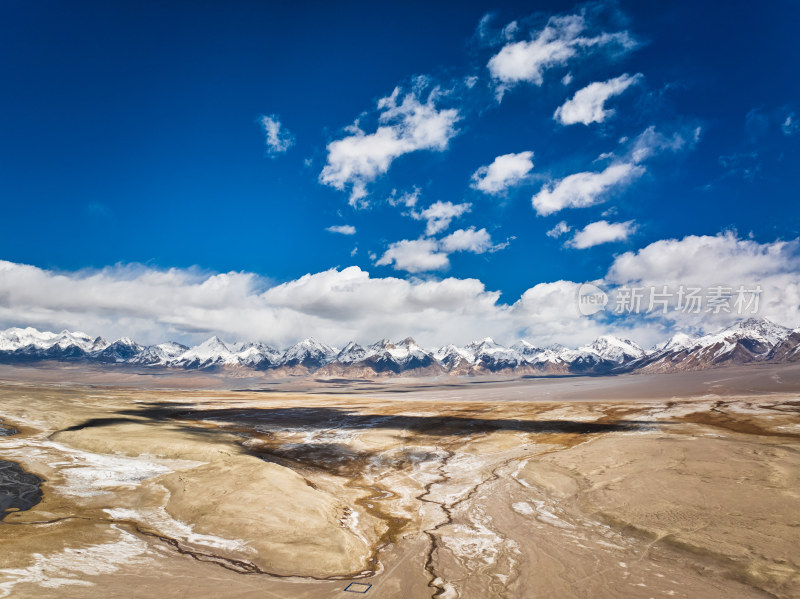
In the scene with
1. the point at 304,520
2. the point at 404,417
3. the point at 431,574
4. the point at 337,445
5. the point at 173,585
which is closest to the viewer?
the point at 173,585

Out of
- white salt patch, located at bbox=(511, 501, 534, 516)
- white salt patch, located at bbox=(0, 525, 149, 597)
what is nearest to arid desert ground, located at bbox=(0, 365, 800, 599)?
white salt patch, located at bbox=(0, 525, 149, 597)

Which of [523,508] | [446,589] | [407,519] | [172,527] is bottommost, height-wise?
[407,519]

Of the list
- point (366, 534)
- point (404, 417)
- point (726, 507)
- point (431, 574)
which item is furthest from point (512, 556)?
point (404, 417)

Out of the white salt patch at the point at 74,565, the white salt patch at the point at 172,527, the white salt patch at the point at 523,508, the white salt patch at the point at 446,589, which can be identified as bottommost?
the white salt patch at the point at 523,508

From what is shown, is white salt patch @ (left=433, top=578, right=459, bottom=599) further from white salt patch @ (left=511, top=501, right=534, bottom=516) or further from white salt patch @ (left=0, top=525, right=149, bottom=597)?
white salt patch @ (left=0, top=525, right=149, bottom=597)

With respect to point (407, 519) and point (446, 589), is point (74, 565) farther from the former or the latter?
point (407, 519)

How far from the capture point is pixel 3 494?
79.5ft

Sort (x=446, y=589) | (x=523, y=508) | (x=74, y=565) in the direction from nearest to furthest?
(x=74, y=565)
(x=446, y=589)
(x=523, y=508)

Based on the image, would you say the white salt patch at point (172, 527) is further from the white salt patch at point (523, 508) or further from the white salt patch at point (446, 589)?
the white salt patch at point (523, 508)

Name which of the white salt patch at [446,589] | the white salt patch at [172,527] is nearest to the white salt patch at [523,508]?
the white salt patch at [446,589]

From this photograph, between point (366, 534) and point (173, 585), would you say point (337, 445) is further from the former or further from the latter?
point (173, 585)

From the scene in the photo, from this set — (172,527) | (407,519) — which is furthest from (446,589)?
(172,527)

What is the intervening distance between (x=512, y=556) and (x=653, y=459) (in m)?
23.6

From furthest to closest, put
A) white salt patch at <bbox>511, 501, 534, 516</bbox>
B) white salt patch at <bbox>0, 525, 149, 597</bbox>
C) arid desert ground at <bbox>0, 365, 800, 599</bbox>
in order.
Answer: white salt patch at <bbox>511, 501, 534, 516</bbox>, arid desert ground at <bbox>0, 365, 800, 599</bbox>, white salt patch at <bbox>0, 525, 149, 597</bbox>
